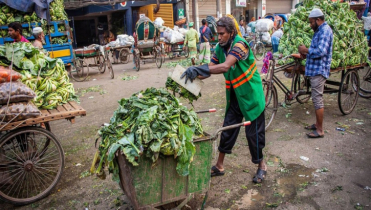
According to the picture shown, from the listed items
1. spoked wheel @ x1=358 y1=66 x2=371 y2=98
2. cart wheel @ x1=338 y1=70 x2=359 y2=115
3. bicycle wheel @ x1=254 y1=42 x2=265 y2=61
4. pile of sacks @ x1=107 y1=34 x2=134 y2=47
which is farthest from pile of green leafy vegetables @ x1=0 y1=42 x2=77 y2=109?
bicycle wheel @ x1=254 y1=42 x2=265 y2=61

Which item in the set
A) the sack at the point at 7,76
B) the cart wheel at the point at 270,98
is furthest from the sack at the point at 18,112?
the cart wheel at the point at 270,98

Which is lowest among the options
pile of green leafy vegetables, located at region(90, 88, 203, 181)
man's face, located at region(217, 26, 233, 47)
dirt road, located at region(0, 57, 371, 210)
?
dirt road, located at region(0, 57, 371, 210)

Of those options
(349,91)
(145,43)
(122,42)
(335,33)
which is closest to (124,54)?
(122,42)

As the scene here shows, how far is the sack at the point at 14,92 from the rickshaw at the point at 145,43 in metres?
9.20

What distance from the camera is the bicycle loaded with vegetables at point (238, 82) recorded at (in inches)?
123

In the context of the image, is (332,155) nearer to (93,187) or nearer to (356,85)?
(356,85)

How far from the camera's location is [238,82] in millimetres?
3357

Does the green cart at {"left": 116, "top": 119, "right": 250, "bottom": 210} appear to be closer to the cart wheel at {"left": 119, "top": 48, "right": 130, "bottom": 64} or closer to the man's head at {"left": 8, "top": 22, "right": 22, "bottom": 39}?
the man's head at {"left": 8, "top": 22, "right": 22, "bottom": 39}

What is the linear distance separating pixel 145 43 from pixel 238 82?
9694mm

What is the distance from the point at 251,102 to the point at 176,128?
119 centimetres

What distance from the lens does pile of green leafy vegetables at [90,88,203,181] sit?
2.37 m

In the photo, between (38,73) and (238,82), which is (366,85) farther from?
(38,73)

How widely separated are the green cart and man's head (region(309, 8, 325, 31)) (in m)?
3.07

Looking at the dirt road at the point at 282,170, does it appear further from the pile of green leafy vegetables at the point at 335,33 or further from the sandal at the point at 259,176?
the pile of green leafy vegetables at the point at 335,33
